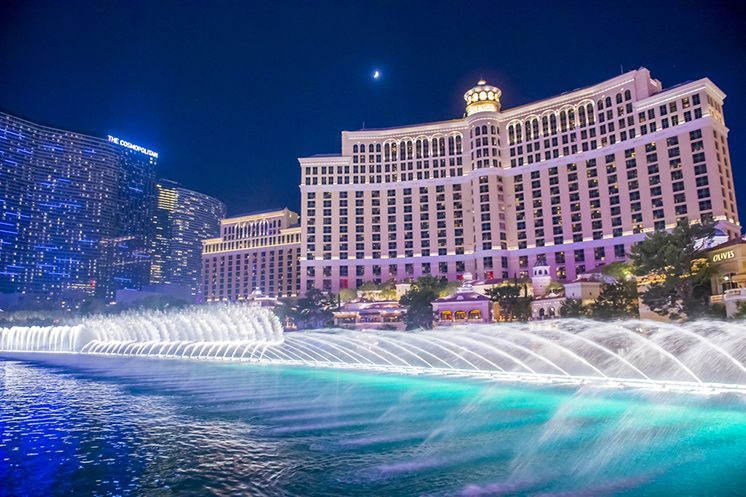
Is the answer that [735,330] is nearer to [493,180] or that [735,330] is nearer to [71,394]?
[71,394]

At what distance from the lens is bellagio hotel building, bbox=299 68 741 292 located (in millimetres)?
91750

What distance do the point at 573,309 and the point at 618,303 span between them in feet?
26.2

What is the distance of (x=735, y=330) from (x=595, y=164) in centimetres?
7851

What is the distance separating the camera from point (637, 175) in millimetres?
96688

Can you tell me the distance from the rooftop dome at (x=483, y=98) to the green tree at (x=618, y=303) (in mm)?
73967

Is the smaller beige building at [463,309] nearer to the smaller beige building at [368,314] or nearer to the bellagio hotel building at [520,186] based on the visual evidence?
the smaller beige building at [368,314]

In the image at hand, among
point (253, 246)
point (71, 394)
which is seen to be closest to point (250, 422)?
point (71, 394)

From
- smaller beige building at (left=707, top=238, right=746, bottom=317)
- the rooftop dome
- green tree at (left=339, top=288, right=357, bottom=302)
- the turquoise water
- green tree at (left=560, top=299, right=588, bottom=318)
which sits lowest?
the turquoise water

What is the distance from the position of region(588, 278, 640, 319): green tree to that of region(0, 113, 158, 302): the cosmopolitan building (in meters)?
159

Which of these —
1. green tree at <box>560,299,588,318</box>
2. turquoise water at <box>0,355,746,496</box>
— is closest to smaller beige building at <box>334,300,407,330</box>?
green tree at <box>560,299,588,318</box>

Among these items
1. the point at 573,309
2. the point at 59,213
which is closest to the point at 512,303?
the point at 573,309

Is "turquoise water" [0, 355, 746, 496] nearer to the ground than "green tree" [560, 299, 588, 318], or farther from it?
nearer to the ground

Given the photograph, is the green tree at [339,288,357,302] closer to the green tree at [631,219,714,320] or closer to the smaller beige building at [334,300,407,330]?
the smaller beige building at [334,300,407,330]

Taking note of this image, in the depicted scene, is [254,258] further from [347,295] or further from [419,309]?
[419,309]
